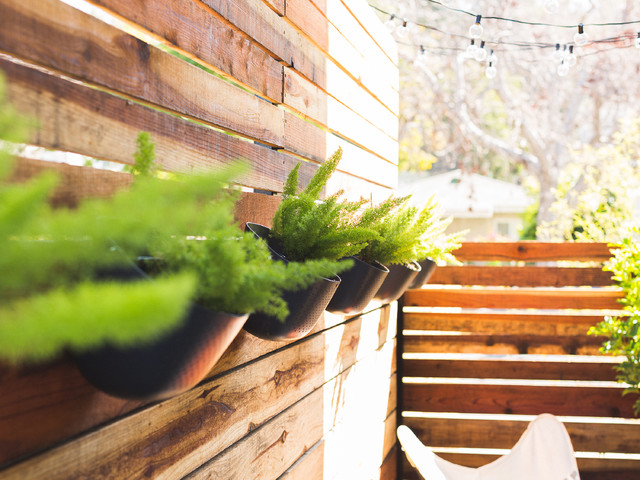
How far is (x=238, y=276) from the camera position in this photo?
0.59 metres

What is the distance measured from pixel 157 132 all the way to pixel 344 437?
4.48 feet

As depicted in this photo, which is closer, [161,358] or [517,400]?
[161,358]

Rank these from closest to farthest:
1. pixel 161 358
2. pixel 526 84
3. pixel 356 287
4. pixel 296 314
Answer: pixel 161 358
pixel 296 314
pixel 356 287
pixel 526 84

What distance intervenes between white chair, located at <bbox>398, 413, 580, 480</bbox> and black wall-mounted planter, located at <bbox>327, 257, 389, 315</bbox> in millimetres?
1024

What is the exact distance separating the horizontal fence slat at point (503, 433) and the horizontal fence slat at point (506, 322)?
463 millimetres

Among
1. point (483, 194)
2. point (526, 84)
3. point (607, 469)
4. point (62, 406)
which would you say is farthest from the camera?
point (483, 194)

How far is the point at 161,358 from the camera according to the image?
1.93ft

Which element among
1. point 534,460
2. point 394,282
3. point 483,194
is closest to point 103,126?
point 394,282

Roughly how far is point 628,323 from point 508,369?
64cm

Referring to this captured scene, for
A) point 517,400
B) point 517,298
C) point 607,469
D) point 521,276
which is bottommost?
point 607,469

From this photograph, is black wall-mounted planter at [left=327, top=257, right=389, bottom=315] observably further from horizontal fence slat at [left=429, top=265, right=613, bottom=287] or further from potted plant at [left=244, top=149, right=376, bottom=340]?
horizontal fence slat at [left=429, top=265, right=613, bottom=287]

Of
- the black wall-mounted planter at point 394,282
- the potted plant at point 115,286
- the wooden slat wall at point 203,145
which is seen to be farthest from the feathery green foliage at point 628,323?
the potted plant at point 115,286

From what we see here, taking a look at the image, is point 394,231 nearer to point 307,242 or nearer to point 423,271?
point 307,242

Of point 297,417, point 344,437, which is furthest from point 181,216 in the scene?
point 344,437
